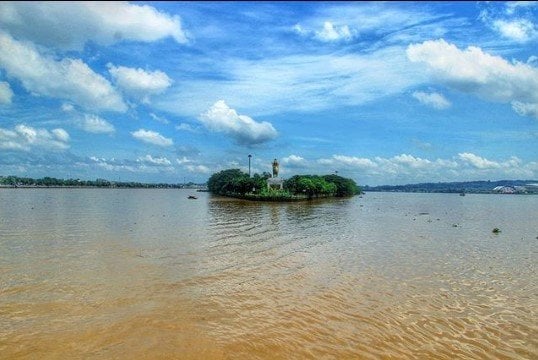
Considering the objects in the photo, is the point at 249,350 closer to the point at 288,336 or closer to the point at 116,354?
the point at 288,336

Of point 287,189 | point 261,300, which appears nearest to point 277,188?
point 287,189

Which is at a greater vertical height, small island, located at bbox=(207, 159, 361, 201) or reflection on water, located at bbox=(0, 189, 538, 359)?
small island, located at bbox=(207, 159, 361, 201)

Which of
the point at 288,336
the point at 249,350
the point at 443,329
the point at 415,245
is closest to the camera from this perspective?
the point at 249,350

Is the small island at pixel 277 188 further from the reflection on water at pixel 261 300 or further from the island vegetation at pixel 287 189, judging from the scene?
the reflection on water at pixel 261 300

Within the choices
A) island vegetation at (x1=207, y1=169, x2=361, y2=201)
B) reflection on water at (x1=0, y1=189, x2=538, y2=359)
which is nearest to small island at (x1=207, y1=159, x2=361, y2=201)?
island vegetation at (x1=207, y1=169, x2=361, y2=201)

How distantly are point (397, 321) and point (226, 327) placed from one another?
5030 mm

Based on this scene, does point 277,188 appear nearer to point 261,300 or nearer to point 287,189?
point 287,189

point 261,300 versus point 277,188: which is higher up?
point 277,188

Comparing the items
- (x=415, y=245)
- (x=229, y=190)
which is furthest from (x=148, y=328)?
(x=229, y=190)

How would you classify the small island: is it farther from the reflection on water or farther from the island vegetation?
the reflection on water

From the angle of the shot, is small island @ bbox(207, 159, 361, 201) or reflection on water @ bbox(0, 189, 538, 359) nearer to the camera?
reflection on water @ bbox(0, 189, 538, 359)

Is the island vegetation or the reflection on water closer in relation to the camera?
the reflection on water

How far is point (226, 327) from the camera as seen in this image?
32.9 ft

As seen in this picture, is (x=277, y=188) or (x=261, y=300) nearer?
(x=261, y=300)
